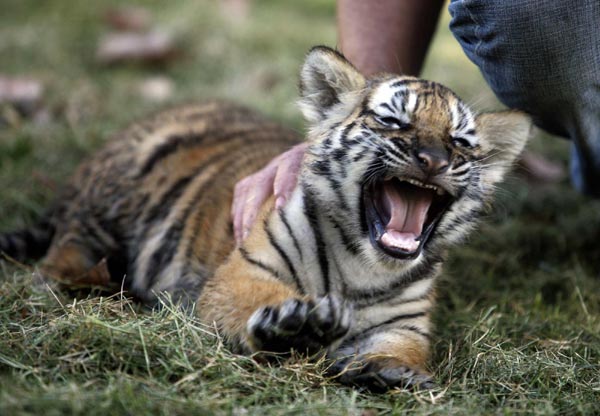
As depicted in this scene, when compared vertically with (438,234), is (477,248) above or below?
below

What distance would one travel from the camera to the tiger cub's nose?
2.45 meters

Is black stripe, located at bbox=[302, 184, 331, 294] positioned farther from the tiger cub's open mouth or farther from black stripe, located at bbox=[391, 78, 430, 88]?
black stripe, located at bbox=[391, 78, 430, 88]

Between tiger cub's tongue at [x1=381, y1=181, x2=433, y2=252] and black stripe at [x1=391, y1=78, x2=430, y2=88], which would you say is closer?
tiger cub's tongue at [x1=381, y1=181, x2=433, y2=252]

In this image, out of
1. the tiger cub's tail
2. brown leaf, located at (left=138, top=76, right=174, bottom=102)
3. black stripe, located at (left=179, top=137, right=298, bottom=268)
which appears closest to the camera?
black stripe, located at (left=179, top=137, right=298, bottom=268)

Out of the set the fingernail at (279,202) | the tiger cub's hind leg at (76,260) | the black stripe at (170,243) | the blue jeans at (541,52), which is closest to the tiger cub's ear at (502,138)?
the blue jeans at (541,52)

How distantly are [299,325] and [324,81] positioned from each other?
1074 mm

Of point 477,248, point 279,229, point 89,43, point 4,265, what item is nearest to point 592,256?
point 477,248

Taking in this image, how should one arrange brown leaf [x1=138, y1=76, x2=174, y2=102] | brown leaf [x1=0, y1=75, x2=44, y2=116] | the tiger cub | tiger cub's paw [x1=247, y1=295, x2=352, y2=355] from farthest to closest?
brown leaf [x1=138, y1=76, x2=174, y2=102]
brown leaf [x1=0, y1=75, x2=44, y2=116]
the tiger cub
tiger cub's paw [x1=247, y1=295, x2=352, y2=355]

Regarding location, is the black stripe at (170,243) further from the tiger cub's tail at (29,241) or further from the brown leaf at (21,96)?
the brown leaf at (21,96)

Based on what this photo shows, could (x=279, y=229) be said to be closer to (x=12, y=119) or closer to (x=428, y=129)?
(x=428, y=129)

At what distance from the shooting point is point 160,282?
10.8 ft

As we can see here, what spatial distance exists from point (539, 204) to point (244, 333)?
9.14ft

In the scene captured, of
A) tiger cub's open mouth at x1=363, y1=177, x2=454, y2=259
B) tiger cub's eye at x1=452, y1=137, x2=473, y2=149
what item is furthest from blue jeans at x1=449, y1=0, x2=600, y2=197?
tiger cub's open mouth at x1=363, y1=177, x2=454, y2=259

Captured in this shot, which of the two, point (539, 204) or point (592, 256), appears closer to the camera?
point (592, 256)
